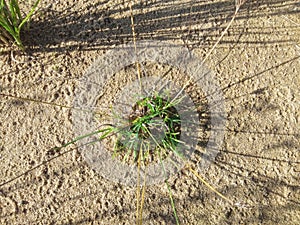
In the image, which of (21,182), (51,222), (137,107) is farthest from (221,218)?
(21,182)

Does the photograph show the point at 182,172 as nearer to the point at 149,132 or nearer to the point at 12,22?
the point at 149,132

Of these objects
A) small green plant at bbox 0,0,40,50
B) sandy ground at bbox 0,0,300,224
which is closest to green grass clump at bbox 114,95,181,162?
sandy ground at bbox 0,0,300,224

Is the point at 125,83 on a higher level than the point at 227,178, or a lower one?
higher

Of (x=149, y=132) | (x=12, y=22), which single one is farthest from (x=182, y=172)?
(x=12, y=22)

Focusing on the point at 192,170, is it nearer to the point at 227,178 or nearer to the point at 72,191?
the point at 227,178

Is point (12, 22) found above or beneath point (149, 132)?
above

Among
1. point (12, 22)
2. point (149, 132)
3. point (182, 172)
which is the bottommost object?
point (182, 172)

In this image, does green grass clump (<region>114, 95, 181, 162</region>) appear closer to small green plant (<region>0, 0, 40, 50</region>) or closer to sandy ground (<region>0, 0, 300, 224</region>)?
sandy ground (<region>0, 0, 300, 224</region>)
